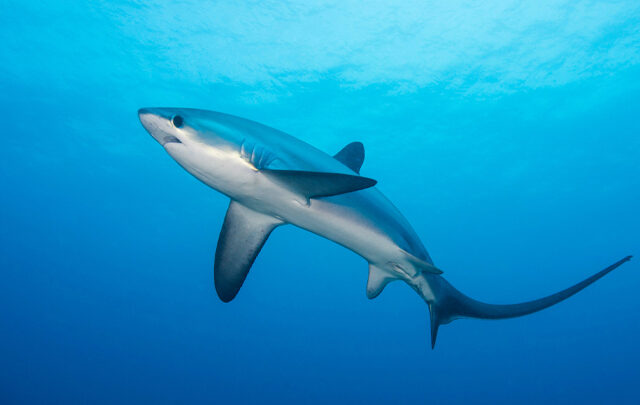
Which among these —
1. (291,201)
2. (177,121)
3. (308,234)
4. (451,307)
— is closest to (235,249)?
(291,201)

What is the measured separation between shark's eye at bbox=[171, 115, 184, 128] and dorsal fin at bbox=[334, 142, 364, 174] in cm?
212

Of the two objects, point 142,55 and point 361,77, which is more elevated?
point 361,77

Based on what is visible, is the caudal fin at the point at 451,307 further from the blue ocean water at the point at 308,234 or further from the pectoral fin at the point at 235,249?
the blue ocean water at the point at 308,234

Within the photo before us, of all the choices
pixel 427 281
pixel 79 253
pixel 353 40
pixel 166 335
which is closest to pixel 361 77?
pixel 353 40

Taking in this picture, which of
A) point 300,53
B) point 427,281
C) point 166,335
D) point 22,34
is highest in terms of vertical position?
point 300,53

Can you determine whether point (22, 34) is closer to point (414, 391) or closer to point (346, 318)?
point (346, 318)

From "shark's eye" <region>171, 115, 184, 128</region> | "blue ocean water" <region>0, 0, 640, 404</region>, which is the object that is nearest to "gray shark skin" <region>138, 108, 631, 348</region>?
"shark's eye" <region>171, 115, 184, 128</region>

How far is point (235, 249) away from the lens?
3434 mm

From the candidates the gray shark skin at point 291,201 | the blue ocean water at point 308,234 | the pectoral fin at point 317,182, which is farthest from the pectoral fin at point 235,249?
the blue ocean water at point 308,234

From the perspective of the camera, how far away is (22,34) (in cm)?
1435

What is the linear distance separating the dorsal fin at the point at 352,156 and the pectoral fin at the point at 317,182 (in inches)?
58.8

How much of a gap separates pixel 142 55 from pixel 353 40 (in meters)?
9.15

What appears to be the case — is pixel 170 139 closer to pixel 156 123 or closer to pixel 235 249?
pixel 156 123

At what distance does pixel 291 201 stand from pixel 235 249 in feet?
3.43
